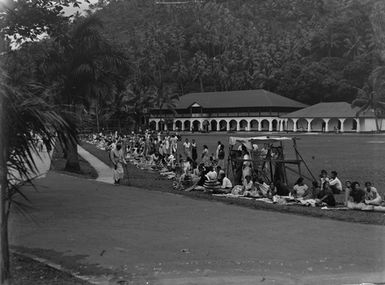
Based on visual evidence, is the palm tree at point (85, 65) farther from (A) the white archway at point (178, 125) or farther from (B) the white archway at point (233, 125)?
(A) the white archway at point (178, 125)

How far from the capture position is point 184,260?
789cm

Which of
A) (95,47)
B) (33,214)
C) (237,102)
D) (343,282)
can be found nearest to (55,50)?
(95,47)

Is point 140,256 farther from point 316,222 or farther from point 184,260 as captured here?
point 316,222

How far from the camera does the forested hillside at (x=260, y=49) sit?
81062mm

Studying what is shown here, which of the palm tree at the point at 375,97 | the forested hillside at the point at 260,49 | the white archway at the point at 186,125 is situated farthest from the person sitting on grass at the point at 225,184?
the white archway at the point at 186,125

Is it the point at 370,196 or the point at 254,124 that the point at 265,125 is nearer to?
the point at 254,124

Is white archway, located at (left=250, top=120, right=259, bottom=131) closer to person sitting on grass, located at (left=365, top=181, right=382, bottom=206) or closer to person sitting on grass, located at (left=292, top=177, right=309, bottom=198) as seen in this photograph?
person sitting on grass, located at (left=292, top=177, right=309, bottom=198)

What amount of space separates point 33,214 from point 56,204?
147 centimetres

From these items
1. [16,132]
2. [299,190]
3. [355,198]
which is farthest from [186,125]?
[16,132]

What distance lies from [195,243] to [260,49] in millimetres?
90927

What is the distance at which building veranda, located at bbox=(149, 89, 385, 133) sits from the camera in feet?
229

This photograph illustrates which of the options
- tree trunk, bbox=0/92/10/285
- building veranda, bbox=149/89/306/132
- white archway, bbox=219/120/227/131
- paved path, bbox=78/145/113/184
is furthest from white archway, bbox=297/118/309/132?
tree trunk, bbox=0/92/10/285

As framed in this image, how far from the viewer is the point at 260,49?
319 ft

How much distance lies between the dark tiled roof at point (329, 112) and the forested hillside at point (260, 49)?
691 cm
